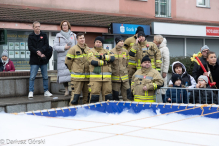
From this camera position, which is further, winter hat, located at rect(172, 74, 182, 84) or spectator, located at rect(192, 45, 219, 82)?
spectator, located at rect(192, 45, 219, 82)

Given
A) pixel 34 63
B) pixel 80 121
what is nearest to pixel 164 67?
pixel 34 63

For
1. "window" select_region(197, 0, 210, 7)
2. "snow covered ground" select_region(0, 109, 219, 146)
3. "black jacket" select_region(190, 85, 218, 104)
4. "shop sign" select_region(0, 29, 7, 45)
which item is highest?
"window" select_region(197, 0, 210, 7)

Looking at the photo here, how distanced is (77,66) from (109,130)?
3.75m

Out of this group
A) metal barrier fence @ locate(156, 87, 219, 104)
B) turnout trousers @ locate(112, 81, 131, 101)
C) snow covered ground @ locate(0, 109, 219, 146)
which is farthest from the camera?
turnout trousers @ locate(112, 81, 131, 101)

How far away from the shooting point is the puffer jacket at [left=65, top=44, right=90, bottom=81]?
313 inches

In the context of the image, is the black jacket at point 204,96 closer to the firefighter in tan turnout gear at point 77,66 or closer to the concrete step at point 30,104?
the firefighter in tan turnout gear at point 77,66

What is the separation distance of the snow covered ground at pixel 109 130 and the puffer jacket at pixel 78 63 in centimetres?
244

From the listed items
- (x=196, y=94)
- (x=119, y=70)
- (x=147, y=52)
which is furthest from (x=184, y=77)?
(x=119, y=70)

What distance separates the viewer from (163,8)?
2155cm

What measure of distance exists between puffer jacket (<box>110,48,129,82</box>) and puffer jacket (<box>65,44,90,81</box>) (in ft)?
2.02

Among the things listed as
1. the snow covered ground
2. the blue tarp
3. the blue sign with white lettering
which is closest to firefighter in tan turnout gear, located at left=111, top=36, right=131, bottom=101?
A: the blue tarp

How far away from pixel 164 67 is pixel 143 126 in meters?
4.72

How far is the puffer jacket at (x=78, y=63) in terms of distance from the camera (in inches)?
313

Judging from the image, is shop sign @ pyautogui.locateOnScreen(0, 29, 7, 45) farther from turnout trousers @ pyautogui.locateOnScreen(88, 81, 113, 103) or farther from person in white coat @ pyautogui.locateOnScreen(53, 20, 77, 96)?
turnout trousers @ pyautogui.locateOnScreen(88, 81, 113, 103)
